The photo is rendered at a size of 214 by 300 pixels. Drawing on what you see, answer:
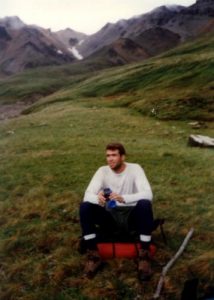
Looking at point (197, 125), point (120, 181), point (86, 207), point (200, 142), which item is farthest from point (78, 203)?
point (197, 125)

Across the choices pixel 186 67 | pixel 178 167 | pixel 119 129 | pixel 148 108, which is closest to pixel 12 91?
pixel 186 67

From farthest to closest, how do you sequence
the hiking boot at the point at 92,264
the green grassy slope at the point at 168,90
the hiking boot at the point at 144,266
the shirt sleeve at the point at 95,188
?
1. the green grassy slope at the point at 168,90
2. the shirt sleeve at the point at 95,188
3. the hiking boot at the point at 92,264
4. the hiking boot at the point at 144,266

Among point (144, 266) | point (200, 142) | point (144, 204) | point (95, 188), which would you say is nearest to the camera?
point (144, 266)

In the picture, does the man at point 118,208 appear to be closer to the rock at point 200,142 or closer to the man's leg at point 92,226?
the man's leg at point 92,226

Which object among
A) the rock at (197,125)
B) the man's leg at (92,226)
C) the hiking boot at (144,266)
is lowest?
the hiking boot at (144,266)

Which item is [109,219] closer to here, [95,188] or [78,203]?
[95,188]

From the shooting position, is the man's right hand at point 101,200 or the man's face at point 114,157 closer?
the man's right hand at point 101,200

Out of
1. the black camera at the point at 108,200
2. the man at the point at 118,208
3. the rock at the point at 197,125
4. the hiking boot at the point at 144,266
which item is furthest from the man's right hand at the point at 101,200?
the rock at the point at 197,125
